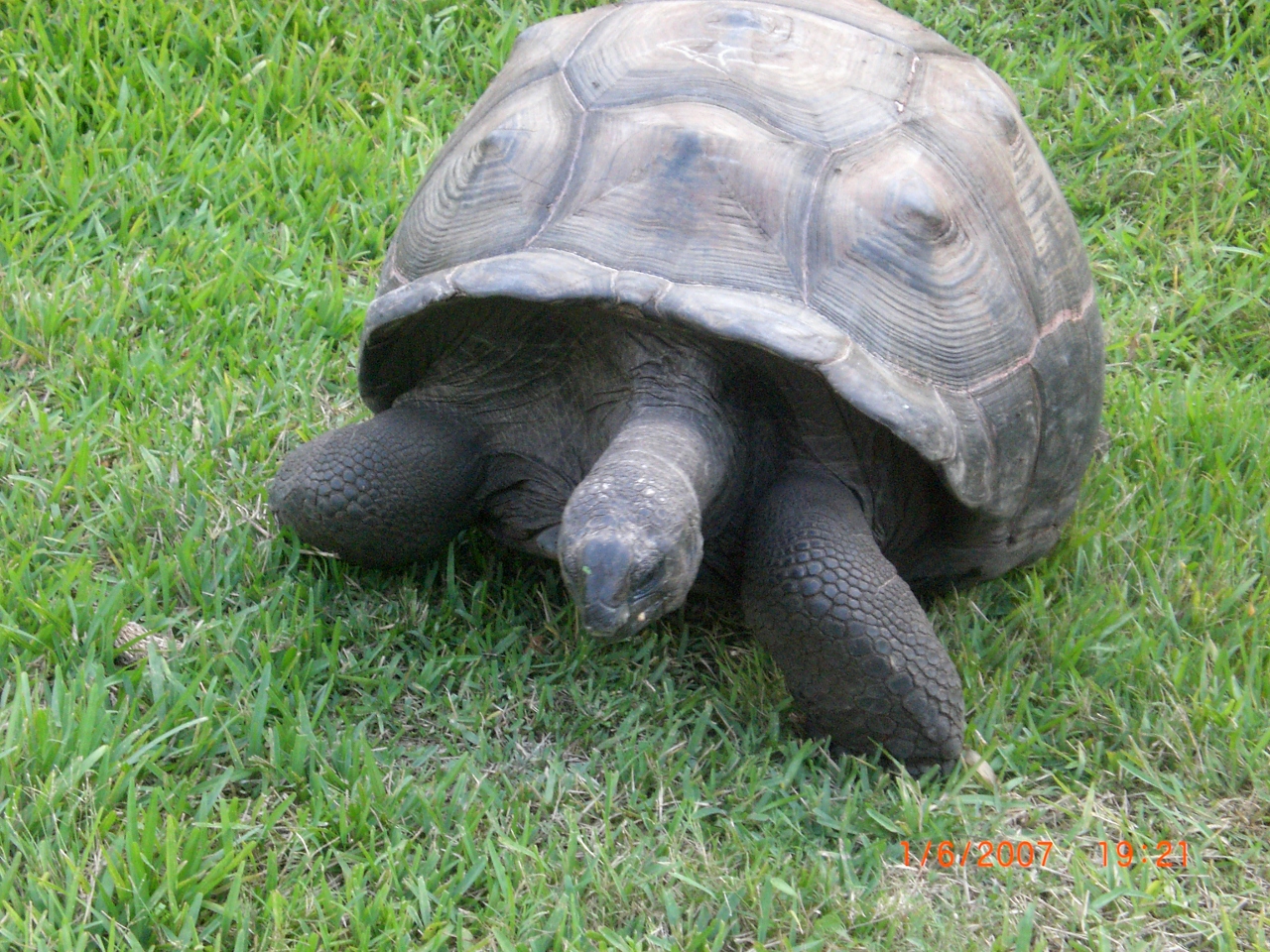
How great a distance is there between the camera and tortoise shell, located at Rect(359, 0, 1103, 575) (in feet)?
9.82

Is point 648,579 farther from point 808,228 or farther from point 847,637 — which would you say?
point 808,228

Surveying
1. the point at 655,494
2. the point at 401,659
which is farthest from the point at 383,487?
the point at 655,494

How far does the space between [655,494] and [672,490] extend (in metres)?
0.05

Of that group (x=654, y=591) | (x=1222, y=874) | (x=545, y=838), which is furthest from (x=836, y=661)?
(x=1222, y=874)

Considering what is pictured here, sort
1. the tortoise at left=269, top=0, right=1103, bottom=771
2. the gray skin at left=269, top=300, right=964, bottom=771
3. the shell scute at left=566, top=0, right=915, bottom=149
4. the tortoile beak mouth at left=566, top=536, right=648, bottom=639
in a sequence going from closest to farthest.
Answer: the tortoile beak mouth at left=566, top=536, right=648, bottom=639 → the gray skin at left=269, top=300, right=964, bottom=771 → the tortoise at left=269, top=0, right=1103, bottom=771 → the shell scute at left=566, top=0, right=915, bottom=149

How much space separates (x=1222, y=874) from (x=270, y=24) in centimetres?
445

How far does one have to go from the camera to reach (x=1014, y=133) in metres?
3.60

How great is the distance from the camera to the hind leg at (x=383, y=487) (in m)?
3.29

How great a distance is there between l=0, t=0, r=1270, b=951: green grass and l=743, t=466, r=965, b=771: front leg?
11 centimetres

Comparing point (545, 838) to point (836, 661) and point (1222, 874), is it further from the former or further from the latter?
point (1222, 874)
